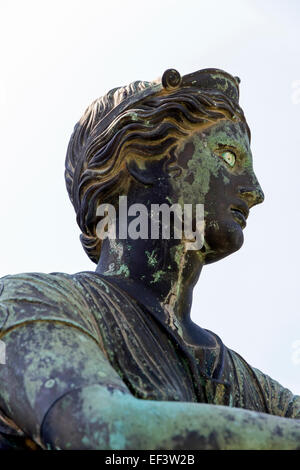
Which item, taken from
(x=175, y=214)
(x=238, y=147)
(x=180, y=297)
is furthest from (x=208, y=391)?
(x=238, y=147)

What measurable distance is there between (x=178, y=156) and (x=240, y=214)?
1.95 ft

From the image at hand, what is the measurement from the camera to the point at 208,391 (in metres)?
6.49

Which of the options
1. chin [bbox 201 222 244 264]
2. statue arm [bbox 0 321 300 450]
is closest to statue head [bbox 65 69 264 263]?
chin [bbox 201 222 244 264]

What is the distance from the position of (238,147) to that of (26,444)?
283 cm

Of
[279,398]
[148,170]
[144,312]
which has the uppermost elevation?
[148,170]

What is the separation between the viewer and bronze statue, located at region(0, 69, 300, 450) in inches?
196

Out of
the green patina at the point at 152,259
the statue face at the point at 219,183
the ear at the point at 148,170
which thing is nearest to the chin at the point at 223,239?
the statue face at the point at 219,183

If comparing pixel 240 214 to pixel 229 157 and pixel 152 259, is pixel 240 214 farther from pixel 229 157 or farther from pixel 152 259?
pixel 152 259

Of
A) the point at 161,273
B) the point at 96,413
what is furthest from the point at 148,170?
the point at 96,413

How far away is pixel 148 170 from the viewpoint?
7164 mm

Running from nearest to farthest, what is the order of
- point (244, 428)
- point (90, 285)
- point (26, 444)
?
point (244, 428), point (26, 444), point (90, 285)

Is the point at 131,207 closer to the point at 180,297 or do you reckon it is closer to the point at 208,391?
the point at 180,297

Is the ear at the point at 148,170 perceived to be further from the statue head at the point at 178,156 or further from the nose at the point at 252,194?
the nose at the point at 252,194

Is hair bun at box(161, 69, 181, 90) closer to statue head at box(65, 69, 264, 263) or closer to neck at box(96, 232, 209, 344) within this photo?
statue head at box(65, 69, 264, 263)
